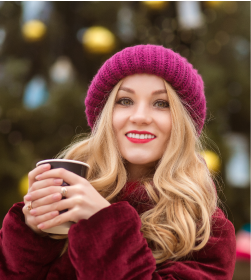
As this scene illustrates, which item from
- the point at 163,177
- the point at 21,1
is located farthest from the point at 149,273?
the point at 21,1

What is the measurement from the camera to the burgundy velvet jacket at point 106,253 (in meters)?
0.83

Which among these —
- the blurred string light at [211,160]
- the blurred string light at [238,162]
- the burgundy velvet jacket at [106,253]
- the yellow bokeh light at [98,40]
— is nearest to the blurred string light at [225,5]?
the yellow bokeh light at [98,40]

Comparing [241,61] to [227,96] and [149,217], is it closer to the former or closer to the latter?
[227,96]

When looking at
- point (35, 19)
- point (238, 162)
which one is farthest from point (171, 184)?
point (35, 19)

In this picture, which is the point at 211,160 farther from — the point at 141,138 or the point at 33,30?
the point at 33,30

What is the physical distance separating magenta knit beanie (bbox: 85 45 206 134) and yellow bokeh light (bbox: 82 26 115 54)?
1.03 m

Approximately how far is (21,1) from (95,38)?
0.64 m

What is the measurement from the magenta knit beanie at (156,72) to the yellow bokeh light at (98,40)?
103cm

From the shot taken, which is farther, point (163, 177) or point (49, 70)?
point (49, 70)

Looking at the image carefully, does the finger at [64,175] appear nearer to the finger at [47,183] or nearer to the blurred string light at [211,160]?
the finger at [47,183]

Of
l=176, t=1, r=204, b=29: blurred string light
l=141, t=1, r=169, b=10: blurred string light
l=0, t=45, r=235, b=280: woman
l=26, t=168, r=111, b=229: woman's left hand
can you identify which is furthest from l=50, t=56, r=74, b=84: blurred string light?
l=26, t=168, r=111, b=229: woman's left hand

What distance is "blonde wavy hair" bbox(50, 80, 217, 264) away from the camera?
1013 millimetres

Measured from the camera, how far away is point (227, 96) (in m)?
2.29

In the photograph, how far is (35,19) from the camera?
7.54ft
